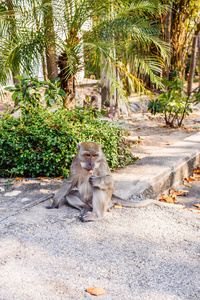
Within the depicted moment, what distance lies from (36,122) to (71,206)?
192 centimetres

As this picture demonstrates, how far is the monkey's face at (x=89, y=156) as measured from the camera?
326cm

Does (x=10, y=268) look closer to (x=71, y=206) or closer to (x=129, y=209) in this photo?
(x=71, y=206)

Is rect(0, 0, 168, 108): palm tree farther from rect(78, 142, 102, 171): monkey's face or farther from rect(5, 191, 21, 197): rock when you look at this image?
rect(78, 142, 102, 171): monkey's face

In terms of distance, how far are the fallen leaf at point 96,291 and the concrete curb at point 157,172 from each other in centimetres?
188

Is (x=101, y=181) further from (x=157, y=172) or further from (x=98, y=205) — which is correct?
(x=157, y=172)

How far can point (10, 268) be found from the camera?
2.53 metres

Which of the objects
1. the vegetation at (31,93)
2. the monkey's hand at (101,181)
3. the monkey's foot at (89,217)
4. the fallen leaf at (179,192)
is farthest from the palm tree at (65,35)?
the monkey's foot at (89,217)

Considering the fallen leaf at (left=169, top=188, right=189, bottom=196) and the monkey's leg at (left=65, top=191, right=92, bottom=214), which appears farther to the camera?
the fallen leaf at (left=169, top=188, right=189, bottom=196)

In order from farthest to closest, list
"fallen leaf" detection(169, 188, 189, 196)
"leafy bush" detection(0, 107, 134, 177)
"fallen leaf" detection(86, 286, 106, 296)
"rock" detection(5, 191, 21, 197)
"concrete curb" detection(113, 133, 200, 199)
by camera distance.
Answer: "fallen leaf" detection(169, 188, 189, 196), "leafy bush" detection(0, 107, 134, 177), "concrete curb" detection(113, 133, 200, 199), "rock" detection(5, 191, 21, 197), "fallen leaf" detection(86, 286, 106, 296)

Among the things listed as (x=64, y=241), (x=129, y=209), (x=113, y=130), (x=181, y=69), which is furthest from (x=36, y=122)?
(x=181, y=69)

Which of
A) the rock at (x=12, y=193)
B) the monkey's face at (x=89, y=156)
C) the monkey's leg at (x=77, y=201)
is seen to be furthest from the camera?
the rock at (x=12, y=193)

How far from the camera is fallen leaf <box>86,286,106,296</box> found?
88.3 inches

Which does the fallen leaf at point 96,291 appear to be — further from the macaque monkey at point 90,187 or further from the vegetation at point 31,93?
the vegetation at point 31,93

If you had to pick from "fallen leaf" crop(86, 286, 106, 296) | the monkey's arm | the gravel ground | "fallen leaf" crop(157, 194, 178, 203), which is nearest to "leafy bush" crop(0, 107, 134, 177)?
"fallen leaf" crop(157, 194, 178, 203)
